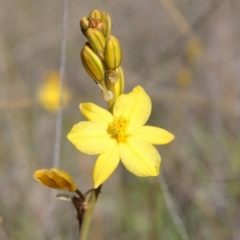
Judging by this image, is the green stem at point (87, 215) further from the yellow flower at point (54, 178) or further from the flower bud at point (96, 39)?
the flower bud at point (96, 39)

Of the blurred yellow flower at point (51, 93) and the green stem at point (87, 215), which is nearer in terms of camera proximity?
the green stem at point (87, 215)

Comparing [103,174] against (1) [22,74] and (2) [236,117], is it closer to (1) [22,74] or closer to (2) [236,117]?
(2) [236,117]

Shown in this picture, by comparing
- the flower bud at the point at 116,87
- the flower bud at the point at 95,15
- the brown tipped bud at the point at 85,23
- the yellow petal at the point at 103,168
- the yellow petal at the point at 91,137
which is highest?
the flower bud at the point at 95,15

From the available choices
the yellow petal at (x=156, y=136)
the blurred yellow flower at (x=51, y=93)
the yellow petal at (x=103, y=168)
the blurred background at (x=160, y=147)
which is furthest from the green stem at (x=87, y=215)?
the blurred yellow flower at (x=51, y=93)

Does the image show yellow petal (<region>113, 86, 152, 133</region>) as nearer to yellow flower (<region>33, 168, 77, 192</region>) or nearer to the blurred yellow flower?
yellow flower (<region>33, 168, 77, 192</region>)

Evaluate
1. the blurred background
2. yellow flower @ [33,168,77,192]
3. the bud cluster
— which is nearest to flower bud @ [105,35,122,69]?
the bud cluster

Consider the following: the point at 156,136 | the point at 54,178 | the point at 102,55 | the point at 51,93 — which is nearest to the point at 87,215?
the point at 54,178

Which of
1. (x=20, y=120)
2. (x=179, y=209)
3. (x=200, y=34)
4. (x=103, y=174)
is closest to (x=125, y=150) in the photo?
(x=103, y=174)
